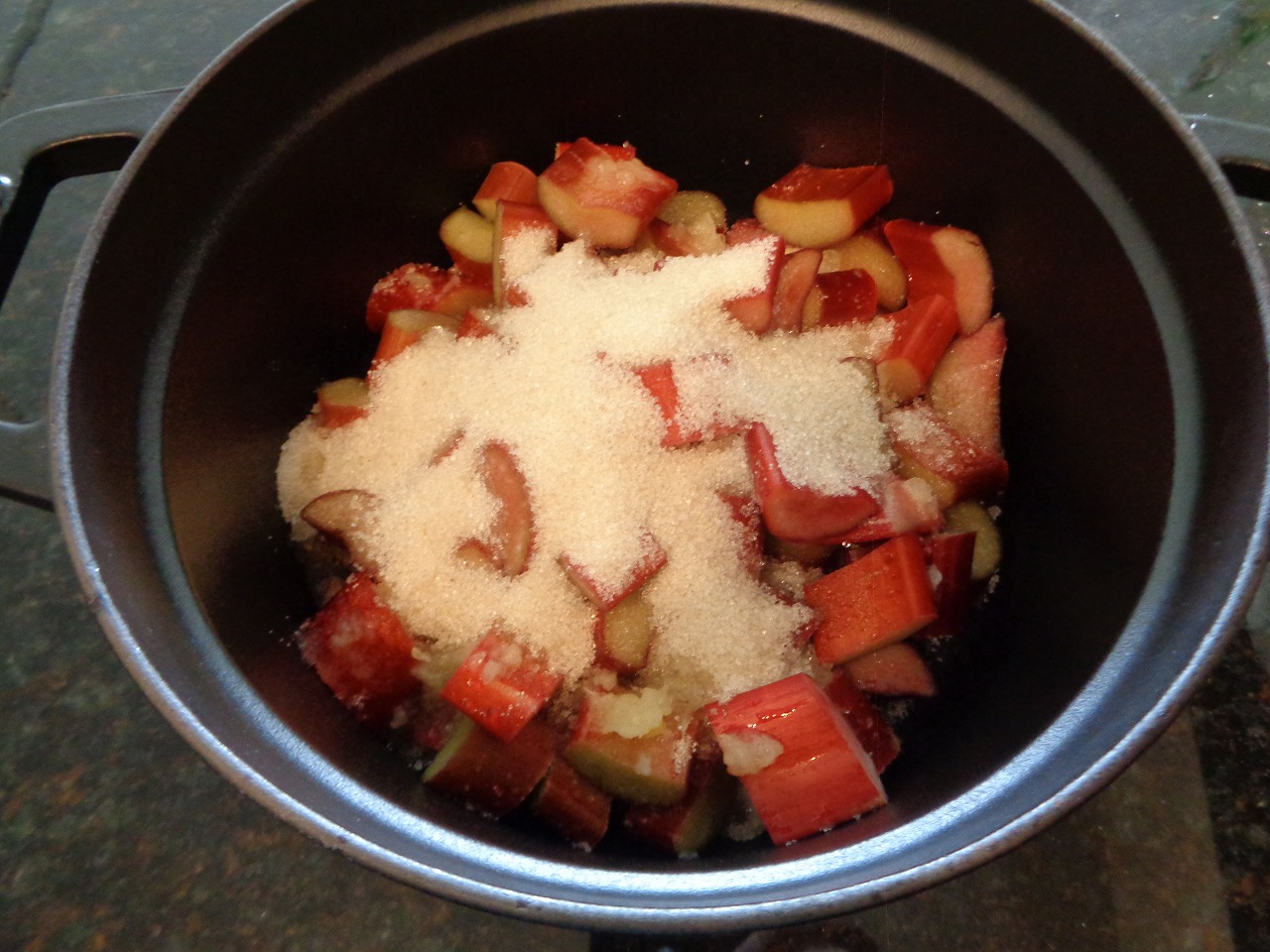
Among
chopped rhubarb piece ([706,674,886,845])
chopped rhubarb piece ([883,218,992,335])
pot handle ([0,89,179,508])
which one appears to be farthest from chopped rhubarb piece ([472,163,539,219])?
chopped rhubarb piece ([706,674,886,845])

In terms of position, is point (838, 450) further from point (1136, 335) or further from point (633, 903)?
point (633, 903)

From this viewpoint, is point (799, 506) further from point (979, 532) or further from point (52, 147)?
point (52, 147)

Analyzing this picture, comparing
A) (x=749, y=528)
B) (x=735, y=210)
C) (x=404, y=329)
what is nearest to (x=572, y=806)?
(x=749, y=528)

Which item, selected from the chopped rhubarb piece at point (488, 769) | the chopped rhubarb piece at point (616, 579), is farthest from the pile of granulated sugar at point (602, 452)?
the chopped rhubarb piece at point (488, 769)

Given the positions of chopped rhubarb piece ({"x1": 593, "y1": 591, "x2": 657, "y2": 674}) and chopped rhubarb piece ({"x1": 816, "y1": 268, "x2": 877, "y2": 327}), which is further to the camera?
chopped rhubarb piece ({"x1": 816, "y1": 268, "x2": 877, "y2": 327})

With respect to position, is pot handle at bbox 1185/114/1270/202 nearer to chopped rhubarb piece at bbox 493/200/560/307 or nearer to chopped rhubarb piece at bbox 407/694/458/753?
chopped rhubarb piece at bbox 493/200/560/307

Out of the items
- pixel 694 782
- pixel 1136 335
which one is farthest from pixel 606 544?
pixel 1136 335
